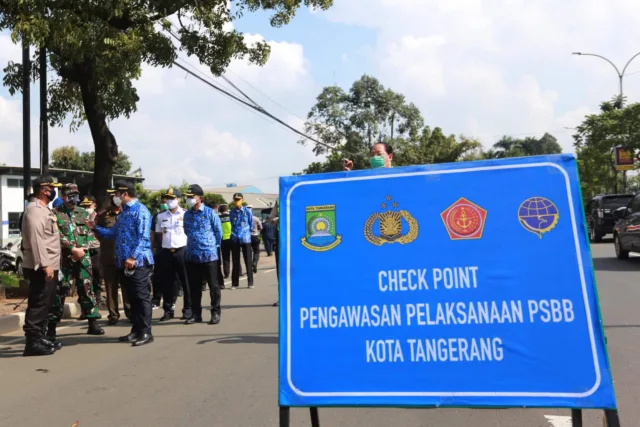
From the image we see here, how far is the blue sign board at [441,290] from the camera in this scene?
105 inches

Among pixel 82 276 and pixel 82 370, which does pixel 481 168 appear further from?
pixel 82 276

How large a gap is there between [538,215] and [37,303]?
537 centimetres

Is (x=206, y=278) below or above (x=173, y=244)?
below

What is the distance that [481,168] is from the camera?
2893mm

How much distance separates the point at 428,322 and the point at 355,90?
113ft

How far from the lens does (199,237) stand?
8.11 meters

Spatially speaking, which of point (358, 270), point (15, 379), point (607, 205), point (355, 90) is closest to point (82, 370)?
point (15, 379)

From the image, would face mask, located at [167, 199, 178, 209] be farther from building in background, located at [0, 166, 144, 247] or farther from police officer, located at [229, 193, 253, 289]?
building in background, located at [0, 166, 144, 247]

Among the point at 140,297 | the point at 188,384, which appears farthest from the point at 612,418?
the point at 140,297

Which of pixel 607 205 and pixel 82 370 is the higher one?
pixel 607 205

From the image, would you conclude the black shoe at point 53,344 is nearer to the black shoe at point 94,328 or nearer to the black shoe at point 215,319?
the black shoe at point 94,328

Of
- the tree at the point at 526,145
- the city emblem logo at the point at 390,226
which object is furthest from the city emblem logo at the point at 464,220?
the tree at the point at 526,145

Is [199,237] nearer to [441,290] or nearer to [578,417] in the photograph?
[441,290]

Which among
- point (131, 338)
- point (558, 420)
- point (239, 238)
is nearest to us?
point (558, 420)
